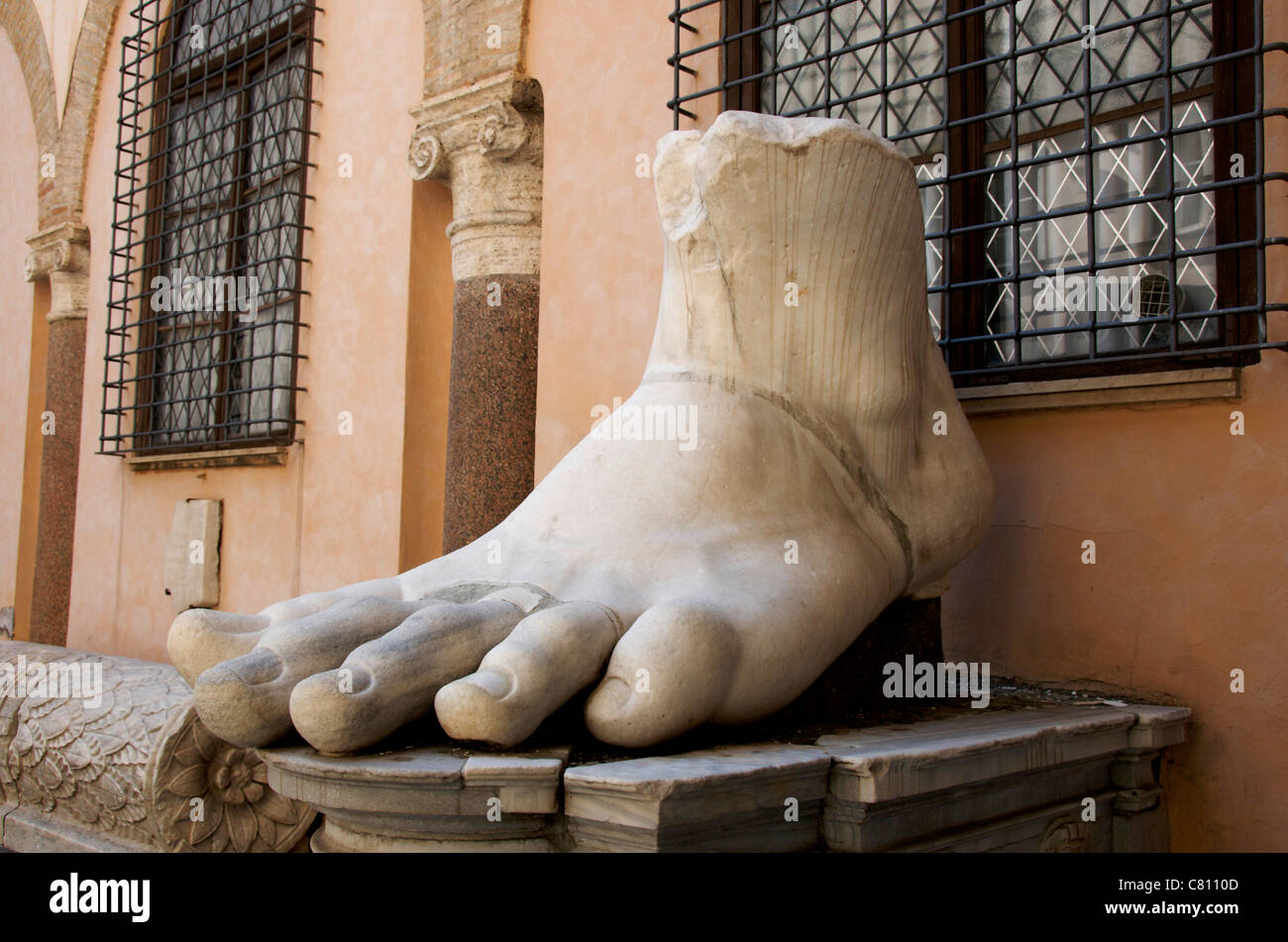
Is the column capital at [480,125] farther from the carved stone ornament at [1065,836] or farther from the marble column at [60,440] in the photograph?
the marble column at [60,440]

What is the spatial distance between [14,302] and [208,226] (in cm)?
310

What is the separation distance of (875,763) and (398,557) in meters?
3.32

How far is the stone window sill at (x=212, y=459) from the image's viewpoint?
17.6 feet

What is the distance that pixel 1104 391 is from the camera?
2.58 metres

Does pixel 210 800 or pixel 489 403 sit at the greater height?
pixel 489 403

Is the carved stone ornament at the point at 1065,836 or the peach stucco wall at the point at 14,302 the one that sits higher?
the peach stucco wall at the point at 14,302

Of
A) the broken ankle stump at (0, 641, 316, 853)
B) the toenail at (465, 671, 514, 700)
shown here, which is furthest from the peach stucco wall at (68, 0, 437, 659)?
the toenail at (465, 671, 514, 700)

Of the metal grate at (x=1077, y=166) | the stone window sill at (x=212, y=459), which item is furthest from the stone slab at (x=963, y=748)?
the stone window sill at (x=212, y=459)

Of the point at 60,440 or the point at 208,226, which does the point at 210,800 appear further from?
the point at 60,440

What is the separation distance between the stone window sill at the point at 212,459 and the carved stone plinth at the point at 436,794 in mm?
4068

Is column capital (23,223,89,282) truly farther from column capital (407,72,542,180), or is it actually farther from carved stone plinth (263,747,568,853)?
carved stone plinth (263,747,568,853)

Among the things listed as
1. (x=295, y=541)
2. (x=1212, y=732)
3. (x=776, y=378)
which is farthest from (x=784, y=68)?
(x=295, y=541)

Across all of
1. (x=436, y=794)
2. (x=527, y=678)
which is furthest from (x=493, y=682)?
(x=436, y=794)
